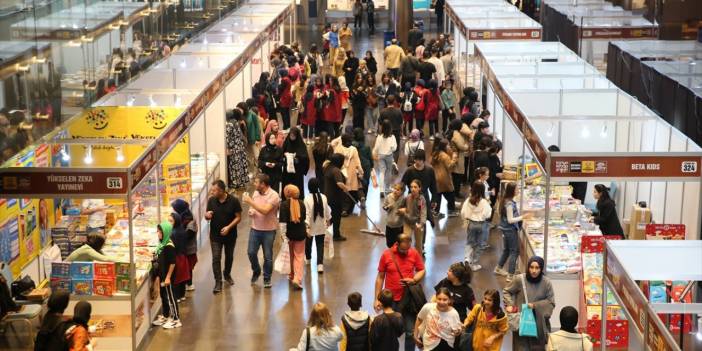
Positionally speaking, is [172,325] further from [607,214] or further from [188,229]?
[607,214]

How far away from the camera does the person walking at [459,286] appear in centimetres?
1002

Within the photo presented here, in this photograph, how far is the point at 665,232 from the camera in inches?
467

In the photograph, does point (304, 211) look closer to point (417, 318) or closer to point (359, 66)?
point (417, 318)

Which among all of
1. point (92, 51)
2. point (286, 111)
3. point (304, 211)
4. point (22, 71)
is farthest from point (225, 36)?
point (22, 71)

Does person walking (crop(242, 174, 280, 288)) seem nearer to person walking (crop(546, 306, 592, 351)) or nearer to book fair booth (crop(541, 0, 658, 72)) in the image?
person walking (crop(546, 306, 592, 351))

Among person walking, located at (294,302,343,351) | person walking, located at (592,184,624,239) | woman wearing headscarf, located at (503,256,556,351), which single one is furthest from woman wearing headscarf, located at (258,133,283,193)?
person walking, located at (294,302,343,351)

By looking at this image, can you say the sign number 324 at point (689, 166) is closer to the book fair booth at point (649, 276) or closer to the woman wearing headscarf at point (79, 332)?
the book fair booth at point (649, 276)

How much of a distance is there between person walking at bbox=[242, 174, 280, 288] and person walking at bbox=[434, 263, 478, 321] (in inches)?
130

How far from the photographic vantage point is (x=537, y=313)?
10.2 meters

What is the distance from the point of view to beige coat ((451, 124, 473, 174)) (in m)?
16.6

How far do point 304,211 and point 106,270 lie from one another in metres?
2.55

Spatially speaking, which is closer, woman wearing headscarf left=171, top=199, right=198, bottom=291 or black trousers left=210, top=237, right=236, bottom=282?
woman wearing headscarf left=171, top=199, right=198, bottom=291

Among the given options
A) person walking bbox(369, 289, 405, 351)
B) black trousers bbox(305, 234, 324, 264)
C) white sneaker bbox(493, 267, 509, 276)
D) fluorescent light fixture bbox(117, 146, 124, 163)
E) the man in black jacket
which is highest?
fluorescent light fixture bbox(117, 146, 124, 163)

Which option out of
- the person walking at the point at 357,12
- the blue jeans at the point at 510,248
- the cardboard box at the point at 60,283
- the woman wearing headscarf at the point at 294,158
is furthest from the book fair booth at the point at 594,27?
the cardboard box at the point at 60,283
